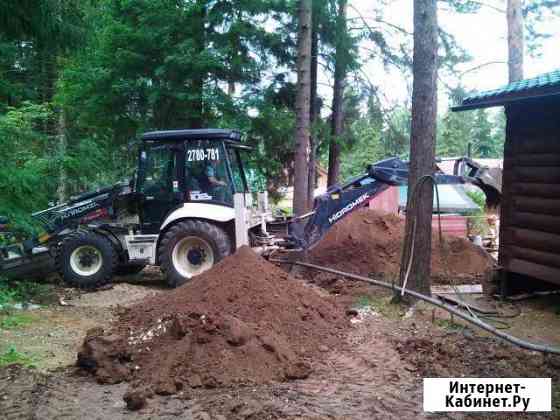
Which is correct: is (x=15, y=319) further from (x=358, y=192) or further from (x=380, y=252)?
(x=380, y=252)

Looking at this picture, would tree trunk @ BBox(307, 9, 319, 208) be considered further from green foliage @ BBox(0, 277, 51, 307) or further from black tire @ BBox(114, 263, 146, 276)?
green foliage @ BBox(0, 277, 51, 307)

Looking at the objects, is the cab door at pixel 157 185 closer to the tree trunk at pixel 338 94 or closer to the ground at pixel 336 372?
the ground at pixel 336 372

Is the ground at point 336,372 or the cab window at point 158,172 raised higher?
the cab window at point 158,172

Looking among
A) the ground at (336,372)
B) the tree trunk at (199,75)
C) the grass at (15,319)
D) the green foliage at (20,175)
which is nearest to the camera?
the ground at (336,372)

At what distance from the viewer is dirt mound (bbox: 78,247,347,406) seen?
16.1ft

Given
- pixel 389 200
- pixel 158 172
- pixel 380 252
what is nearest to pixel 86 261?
pixel 158 172

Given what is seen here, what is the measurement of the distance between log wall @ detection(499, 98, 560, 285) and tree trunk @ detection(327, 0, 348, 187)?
8.05 meters

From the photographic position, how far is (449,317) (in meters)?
6.86

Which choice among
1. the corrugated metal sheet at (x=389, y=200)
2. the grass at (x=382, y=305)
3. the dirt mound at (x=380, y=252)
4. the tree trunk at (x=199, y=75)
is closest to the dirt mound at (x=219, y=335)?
the grass at (x=382, y=305)

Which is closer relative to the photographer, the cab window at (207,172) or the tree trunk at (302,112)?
the cab window at (207,172)

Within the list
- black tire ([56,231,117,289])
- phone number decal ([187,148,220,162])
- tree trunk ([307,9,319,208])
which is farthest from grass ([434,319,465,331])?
tree trunk ([307,9,319,208])

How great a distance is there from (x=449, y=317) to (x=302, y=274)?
11.9 ft

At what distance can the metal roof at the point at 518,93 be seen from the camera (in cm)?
652

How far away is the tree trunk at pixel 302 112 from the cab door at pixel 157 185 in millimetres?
3403
